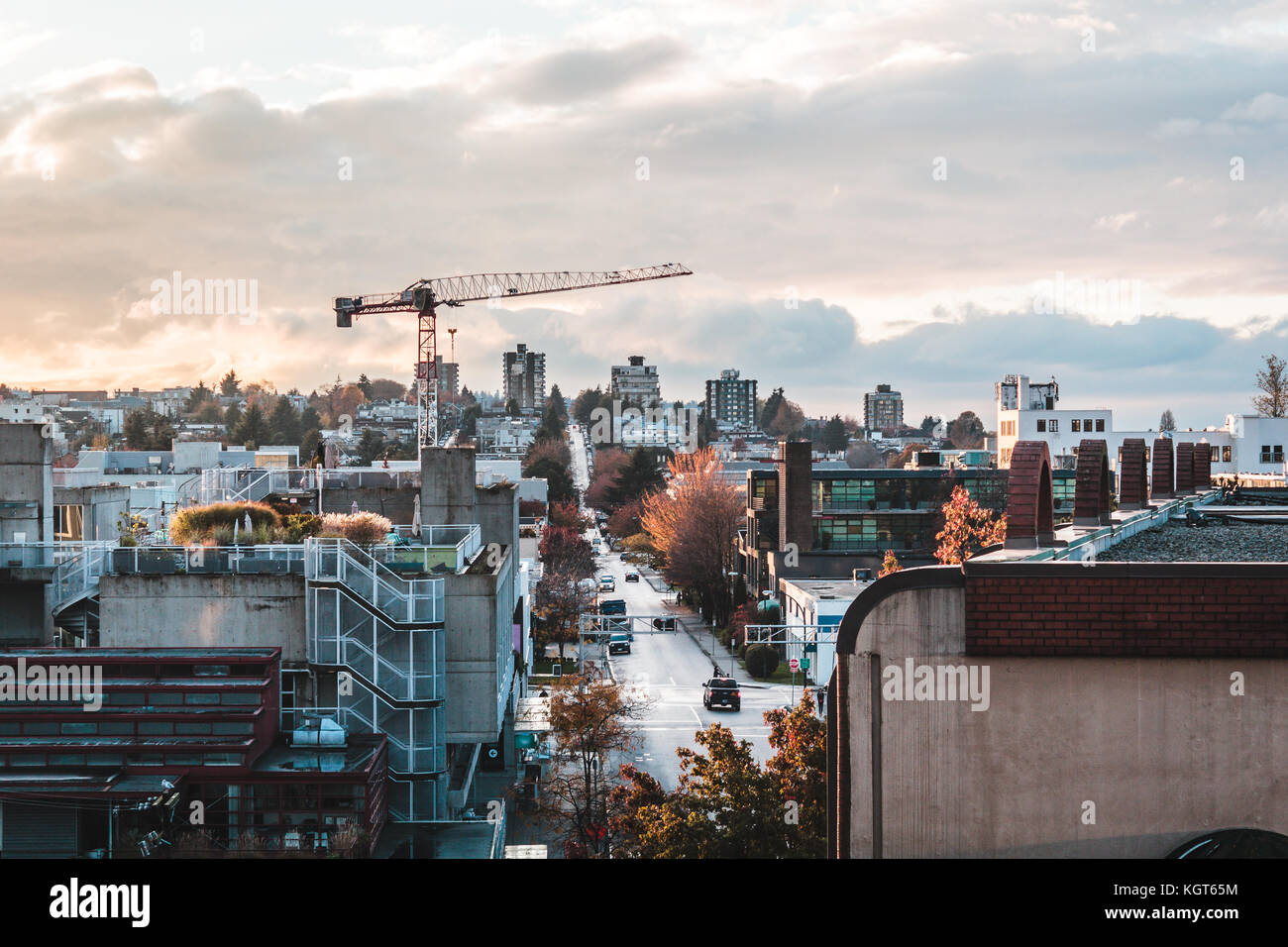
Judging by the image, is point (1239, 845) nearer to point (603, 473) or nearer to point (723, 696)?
point (723, 696)

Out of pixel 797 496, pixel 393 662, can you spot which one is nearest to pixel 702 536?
pixel 797 496

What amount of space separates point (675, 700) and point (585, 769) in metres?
15.9

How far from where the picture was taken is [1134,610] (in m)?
7.75

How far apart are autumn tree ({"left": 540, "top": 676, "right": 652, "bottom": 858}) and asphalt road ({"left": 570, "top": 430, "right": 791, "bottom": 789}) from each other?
104 inches

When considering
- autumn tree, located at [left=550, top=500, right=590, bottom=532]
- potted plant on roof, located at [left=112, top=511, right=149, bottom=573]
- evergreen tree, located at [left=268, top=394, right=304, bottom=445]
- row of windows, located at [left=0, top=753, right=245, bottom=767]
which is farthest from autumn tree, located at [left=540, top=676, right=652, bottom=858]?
evergreen tree, located at [left=268, top=394, right=304, bottom=445]

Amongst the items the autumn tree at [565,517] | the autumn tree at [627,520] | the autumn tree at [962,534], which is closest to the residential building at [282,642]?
the autumn tree at [962,534]

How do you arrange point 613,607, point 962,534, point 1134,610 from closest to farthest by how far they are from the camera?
point 1134,610
point 962,534
point 613,607

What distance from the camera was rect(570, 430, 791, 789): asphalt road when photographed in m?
34.6

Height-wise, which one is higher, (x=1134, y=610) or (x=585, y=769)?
(x=1134, y=610)

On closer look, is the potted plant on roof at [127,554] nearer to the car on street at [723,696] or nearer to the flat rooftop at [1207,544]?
the flat rooftop at [1207,544]
